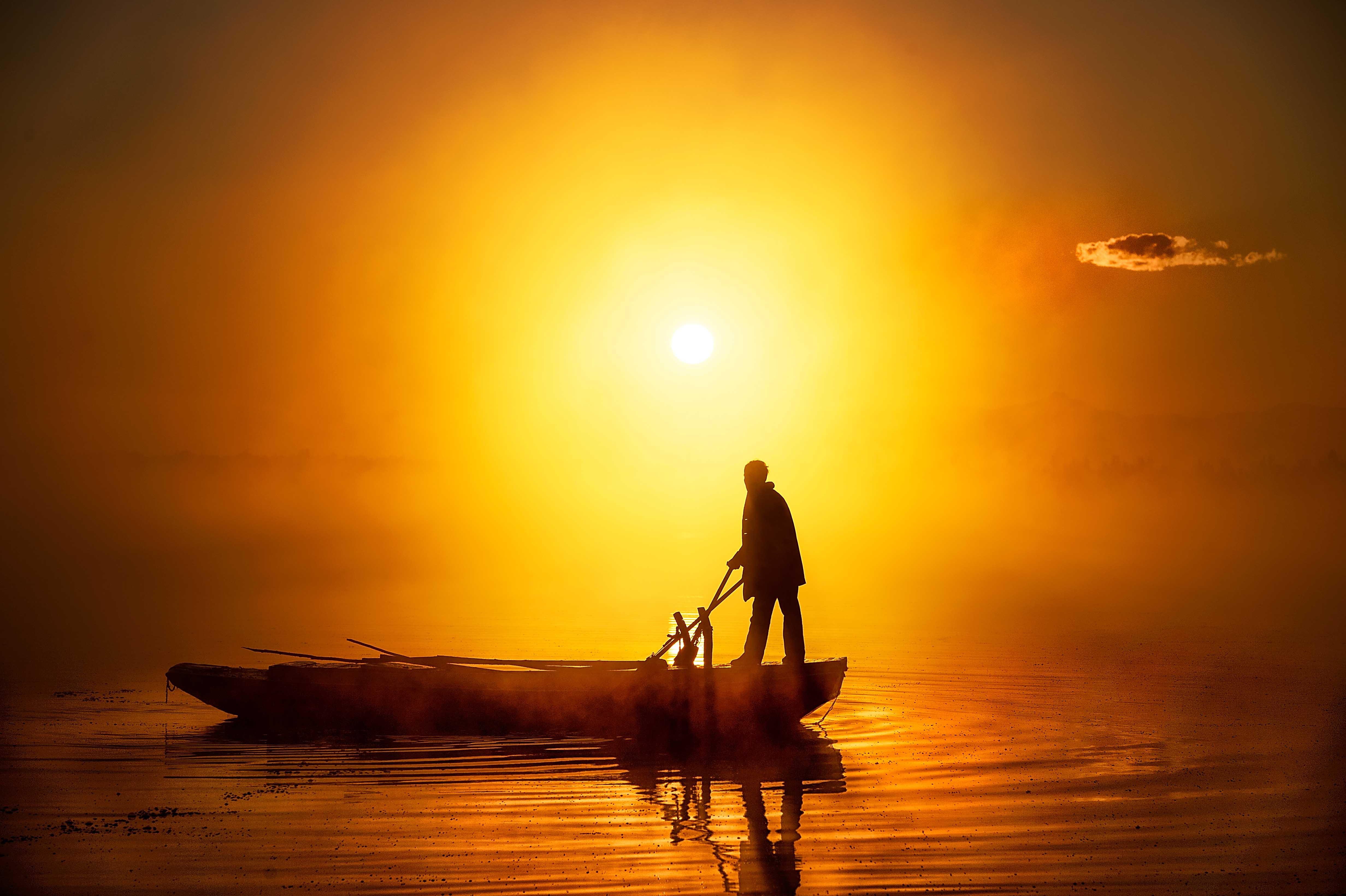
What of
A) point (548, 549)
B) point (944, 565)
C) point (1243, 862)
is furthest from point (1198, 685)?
point (548, 549)

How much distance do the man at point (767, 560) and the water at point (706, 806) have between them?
135 centimetres

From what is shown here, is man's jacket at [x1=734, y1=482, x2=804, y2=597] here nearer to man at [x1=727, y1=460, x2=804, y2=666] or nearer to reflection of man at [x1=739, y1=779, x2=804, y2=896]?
man at [x1=727, y1=460, x2=804, y2=666]

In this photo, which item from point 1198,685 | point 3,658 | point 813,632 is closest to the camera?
point 1198,685

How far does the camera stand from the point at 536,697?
1281cm

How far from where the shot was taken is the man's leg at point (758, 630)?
519 inches

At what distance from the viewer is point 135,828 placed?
8602mm

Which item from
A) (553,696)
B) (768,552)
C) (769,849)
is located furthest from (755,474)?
(769,849)

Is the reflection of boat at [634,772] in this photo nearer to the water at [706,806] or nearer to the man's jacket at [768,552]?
the water at [706,806]

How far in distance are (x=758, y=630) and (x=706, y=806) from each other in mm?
3989

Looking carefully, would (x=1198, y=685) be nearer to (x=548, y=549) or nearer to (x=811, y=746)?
(x=811, y=746)

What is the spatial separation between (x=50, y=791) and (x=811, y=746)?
727 cm

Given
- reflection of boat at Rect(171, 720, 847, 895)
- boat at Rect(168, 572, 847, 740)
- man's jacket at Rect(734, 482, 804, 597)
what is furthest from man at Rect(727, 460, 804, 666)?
reflection of boat at Rect(171, 720, 847, 895)

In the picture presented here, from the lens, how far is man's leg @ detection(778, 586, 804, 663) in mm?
13234

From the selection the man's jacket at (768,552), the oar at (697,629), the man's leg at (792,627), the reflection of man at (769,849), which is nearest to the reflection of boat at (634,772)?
the reflection of man at (769,849)
